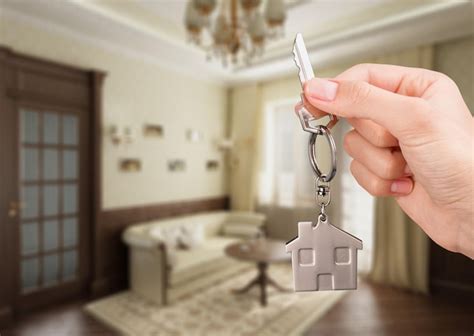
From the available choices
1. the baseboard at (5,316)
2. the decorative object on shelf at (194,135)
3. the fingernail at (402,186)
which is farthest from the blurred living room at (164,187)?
the fingernail at (402,186)

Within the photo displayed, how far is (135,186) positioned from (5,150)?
59.5 inches

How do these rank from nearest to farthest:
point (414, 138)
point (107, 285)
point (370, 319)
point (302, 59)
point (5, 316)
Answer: point (302, 59) < point (414, 138) < point (5, 316) < point (370, 319) < point (107, 285)

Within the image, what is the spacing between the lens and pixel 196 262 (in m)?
3.43

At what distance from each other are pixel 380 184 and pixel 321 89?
10.5 inches

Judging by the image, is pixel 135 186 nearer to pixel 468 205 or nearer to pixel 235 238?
pixel 235 238

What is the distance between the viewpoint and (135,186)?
3.96 m

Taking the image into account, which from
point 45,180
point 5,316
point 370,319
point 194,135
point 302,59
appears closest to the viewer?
point 302,59

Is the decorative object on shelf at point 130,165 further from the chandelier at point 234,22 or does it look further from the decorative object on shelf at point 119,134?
the chandelier at point 234,22

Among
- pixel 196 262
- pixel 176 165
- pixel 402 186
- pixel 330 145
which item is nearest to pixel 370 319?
pixel 196 262

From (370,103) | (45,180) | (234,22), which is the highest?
(234,22)

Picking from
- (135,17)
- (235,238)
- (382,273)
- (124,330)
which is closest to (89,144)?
(135,17)

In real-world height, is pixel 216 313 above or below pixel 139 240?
below

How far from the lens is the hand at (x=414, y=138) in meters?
0.44

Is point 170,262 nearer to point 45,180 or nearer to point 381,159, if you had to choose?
point 45,180
